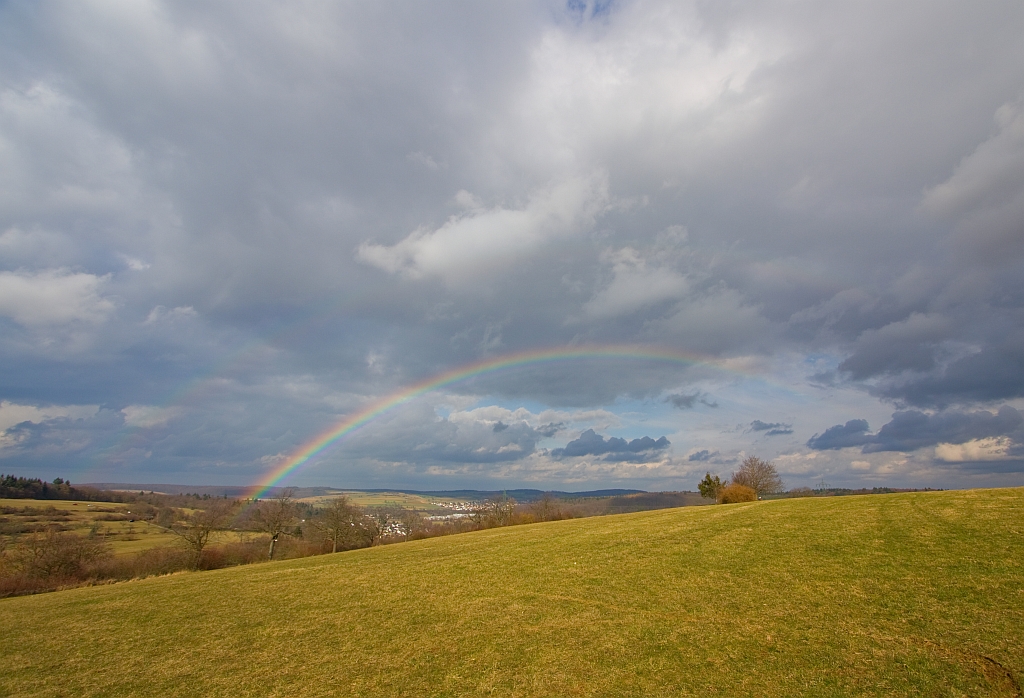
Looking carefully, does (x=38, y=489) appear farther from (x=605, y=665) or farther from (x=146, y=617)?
(x=605, y=665)

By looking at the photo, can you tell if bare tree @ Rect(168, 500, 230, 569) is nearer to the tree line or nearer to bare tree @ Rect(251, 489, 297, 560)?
bare tree @ Rect(251, 489, 297, 560)

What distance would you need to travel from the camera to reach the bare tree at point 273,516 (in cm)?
6419

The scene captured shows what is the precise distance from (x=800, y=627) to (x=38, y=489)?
190m

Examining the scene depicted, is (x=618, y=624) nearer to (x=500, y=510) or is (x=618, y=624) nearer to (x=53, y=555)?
(x=53, y=555)

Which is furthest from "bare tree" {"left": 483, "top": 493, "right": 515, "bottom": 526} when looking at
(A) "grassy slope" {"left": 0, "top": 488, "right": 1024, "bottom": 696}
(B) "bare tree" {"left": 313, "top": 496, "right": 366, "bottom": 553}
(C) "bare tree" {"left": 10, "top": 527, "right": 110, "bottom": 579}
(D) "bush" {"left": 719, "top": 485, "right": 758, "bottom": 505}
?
(A) "grassy slope" {"left": 0, "top": 488, "right": 1024, "bottom": 696}

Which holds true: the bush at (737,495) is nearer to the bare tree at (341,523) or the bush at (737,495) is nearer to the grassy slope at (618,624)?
the grassy slope at (618,624)

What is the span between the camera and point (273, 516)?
64.5 meters

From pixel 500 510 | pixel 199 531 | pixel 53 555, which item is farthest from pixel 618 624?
pixel 500 510

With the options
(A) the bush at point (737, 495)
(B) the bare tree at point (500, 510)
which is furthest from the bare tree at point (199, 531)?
(A) the bush at point (737, 495)

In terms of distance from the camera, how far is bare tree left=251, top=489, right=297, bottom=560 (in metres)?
64.2

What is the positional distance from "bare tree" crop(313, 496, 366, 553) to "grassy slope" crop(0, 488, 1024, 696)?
51053 mm

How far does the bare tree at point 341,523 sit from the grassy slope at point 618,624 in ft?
167

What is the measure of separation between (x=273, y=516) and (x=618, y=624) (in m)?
64.4

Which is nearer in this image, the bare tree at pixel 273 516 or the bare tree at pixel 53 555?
the bare tree at pixel 53 555
